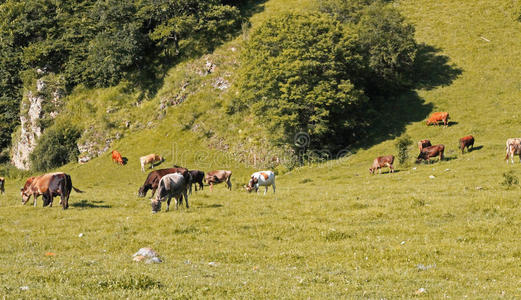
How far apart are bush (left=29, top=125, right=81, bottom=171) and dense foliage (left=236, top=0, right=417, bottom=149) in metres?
27.6

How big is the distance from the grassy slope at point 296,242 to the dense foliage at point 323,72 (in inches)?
483

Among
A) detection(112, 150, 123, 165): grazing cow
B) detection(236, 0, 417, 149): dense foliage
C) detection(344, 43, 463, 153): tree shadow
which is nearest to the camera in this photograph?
detection(236, 0, 417, 149): dense foliage

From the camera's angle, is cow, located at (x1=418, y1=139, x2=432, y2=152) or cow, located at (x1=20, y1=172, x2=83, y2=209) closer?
cow, located at (x1=20, y1=172, x2=83, y2=209)

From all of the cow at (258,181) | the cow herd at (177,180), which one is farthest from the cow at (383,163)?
the cow at (258,181)

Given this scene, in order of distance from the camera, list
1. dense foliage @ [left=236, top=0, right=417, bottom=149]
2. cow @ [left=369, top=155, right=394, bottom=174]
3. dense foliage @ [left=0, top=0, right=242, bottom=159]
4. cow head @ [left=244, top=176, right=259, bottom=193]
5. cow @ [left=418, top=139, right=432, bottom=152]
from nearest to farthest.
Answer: cow head @ [left=244, top=176, right=259, bottom=193] → cow @ [left=369, top=155, right=394, bottom=174] → cow @ [left=418, top=139, right=432, bottom=152] → dense foliage @ [left=236, top=0, right=417, bottom=149] → dense foliage @ [left=0, top=0, right=242, bottom=159]

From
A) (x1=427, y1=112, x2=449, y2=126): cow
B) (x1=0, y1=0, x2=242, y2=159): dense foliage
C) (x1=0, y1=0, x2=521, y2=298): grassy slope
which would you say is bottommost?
(x1=0, y1=0, x2=521, y2=298): grassy slope

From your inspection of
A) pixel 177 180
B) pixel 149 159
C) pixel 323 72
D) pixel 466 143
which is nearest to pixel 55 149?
pixel 149 159

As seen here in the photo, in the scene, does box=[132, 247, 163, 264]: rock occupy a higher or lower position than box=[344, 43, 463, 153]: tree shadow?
lower

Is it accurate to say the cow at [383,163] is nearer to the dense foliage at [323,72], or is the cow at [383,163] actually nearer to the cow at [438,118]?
the dense foliage at [323,72]

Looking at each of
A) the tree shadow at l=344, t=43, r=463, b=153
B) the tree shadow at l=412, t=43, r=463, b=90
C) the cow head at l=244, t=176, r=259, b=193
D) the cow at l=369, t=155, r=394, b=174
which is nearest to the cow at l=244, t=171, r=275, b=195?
the cow head at l=244, t=176, r=259, b=193

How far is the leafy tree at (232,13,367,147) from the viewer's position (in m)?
49.4

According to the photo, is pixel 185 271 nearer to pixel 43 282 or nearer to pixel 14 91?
pixel 43 282

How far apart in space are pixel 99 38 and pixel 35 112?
1632cm

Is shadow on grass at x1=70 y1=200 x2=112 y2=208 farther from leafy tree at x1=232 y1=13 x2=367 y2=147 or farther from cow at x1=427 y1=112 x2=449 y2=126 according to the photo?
cow at x1=427 y1=112 x2=449 y2=126
